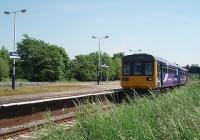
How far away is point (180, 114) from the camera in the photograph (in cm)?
793

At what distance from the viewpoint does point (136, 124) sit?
8609 mm

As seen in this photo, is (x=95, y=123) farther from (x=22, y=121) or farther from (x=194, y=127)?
(x=22, y=121)

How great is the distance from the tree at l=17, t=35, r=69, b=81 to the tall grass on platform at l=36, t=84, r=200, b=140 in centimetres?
9505

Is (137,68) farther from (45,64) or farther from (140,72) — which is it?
(45,64)

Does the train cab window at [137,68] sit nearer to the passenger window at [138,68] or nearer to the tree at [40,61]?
the passenger window at [138,68]

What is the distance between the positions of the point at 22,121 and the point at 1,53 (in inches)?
3728

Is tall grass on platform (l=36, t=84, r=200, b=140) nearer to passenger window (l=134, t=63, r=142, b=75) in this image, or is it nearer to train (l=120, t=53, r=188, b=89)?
train (l=120, t=53, r=188, b=89)

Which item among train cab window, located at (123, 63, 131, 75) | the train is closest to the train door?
the train

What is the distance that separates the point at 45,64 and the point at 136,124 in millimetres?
99356

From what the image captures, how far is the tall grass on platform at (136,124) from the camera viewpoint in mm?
7039

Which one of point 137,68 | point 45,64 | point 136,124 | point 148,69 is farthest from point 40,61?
point 136,124

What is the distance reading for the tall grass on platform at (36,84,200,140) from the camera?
704 cm

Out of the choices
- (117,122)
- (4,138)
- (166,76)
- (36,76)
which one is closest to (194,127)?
(117,122)

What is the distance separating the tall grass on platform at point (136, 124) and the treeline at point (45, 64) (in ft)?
282
